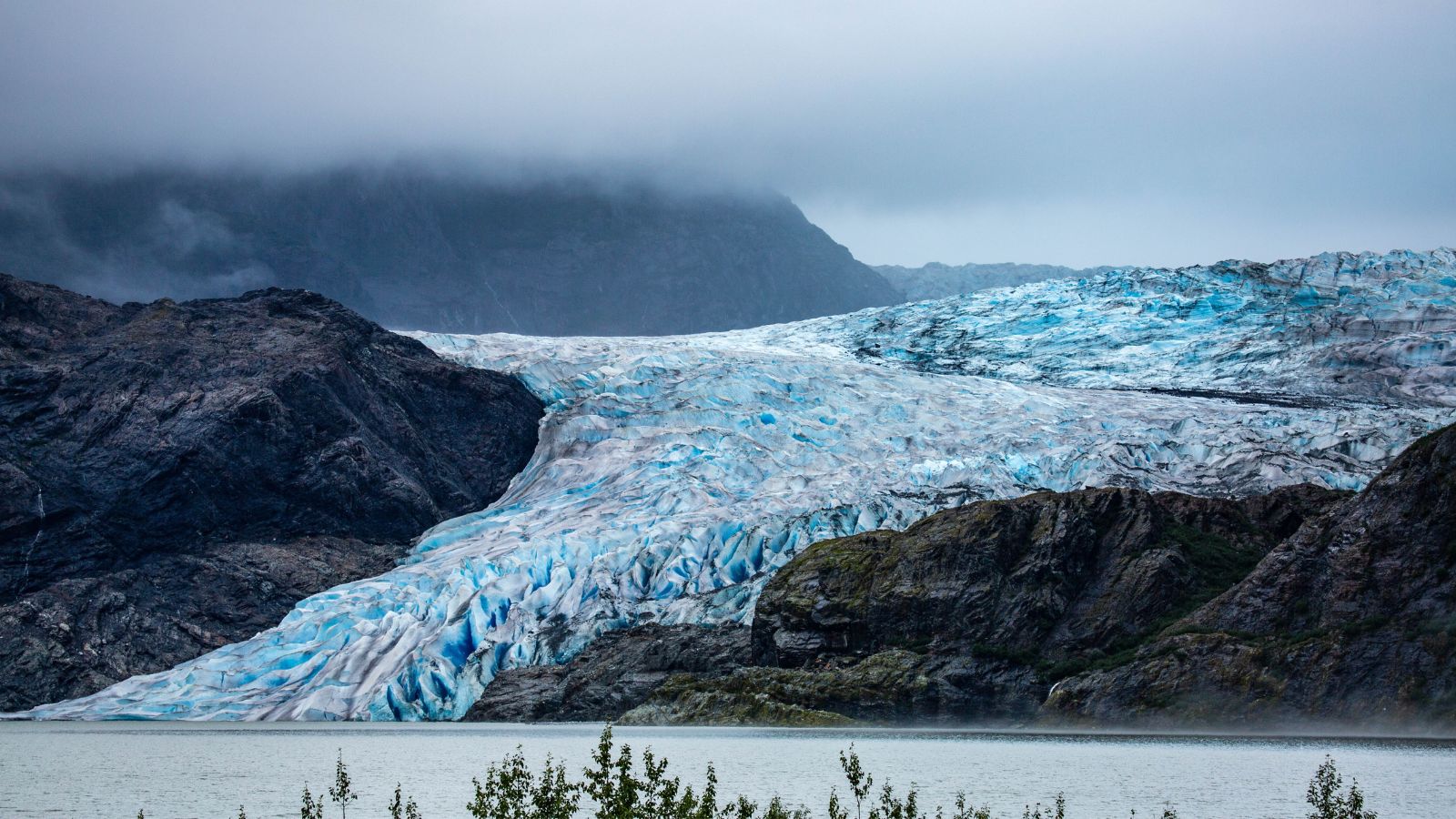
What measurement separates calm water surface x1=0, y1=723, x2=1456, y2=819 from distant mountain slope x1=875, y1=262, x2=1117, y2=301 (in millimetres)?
100039

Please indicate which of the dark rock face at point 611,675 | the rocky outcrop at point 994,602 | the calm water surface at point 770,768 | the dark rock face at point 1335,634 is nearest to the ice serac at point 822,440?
the dark rock face at point 611,675

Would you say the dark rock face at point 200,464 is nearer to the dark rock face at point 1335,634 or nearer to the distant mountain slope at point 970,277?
the dark rock face at point 1335,634

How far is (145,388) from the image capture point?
245ft

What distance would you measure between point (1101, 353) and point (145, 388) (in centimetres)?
5612

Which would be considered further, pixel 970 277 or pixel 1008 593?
pixel 970 277

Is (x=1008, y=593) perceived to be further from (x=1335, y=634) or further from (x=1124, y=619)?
(x=1335, y=634)

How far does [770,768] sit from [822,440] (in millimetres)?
38206

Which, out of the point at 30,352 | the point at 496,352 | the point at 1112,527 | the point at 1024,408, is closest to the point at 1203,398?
the point at 1024,408

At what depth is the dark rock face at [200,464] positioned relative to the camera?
206 feet

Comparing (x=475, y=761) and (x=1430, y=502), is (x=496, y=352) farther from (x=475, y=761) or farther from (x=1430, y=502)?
(x=1430, y=502)

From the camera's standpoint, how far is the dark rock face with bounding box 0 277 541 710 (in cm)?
6278

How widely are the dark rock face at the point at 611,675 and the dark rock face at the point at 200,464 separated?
46.6ft

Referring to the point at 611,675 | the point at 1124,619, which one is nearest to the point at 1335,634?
the point at 1124,619

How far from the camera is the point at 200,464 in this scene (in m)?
71.9
